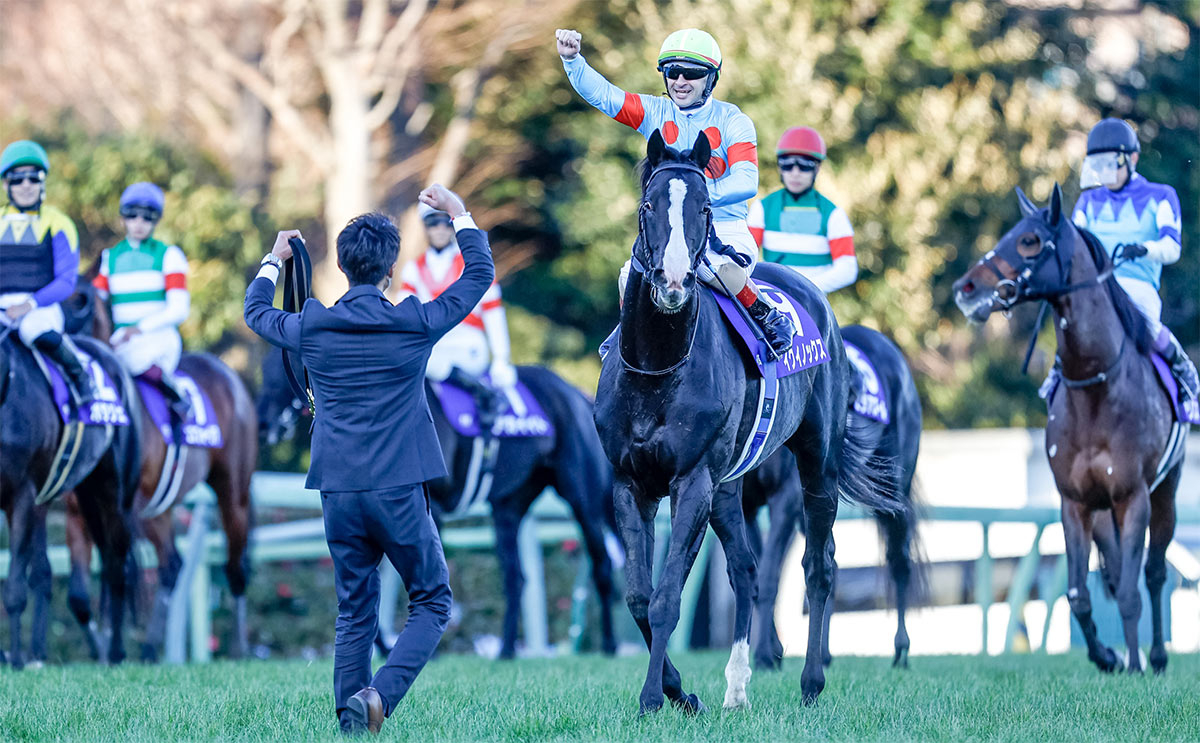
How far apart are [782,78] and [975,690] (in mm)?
11247

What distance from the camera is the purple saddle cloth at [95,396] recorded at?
7934 millimetres

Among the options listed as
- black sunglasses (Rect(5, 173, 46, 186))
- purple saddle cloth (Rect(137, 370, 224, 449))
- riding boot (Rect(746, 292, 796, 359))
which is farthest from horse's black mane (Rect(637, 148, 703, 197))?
purple saddle cloth (Rect(137, 370, 224, 449))

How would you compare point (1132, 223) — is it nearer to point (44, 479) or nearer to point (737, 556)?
point (737, 556)

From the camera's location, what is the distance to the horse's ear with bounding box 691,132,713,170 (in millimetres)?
5391

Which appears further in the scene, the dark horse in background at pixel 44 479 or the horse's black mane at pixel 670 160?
the dark horse in background at pixel 44 479

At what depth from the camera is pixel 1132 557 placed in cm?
776

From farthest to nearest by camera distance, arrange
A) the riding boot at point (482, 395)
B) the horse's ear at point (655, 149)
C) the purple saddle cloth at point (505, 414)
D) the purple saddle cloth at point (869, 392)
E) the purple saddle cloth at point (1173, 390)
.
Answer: the riding boot at point (482, 395) < the purple saddle cloth at point (505, 414) < the purple saddle cloth at point (1173, 390) < the purple saddle cloth at point (869, 392) < the horse's ear at point (655, 149)

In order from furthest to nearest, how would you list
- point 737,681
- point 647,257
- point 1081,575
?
point 1081,575, point 737,681, point 647,257

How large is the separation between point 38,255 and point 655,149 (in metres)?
4.14

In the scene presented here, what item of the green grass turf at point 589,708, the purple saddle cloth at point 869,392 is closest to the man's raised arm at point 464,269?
the green grass turf at point 589,708

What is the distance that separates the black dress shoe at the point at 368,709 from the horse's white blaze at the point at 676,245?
5.38 feet

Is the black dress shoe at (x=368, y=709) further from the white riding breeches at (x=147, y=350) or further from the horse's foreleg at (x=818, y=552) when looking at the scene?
the white riding breeches at (x=147, y=350)

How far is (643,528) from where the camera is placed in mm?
5629

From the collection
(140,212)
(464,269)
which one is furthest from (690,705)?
(140,212)
